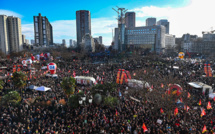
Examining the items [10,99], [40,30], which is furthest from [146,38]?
[10,99]

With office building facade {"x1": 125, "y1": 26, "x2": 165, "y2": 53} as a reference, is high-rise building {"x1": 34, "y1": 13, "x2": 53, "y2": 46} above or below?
above

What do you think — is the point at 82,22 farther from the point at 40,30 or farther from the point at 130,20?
the point at 130,20

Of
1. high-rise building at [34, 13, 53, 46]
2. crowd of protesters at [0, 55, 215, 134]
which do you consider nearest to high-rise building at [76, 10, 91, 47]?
high-rise building at [34, 13, 53, 46]

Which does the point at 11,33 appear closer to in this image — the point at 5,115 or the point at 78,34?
the point at 78,34

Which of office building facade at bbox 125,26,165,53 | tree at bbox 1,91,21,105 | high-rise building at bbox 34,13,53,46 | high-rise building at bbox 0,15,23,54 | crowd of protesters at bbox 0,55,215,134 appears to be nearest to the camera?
crowd of protesters at bbox 0,55,215,134

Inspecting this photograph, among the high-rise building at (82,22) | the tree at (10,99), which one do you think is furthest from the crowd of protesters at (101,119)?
the high-rise building at (82,22)

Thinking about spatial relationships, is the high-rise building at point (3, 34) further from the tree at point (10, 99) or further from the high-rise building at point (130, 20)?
the high-rise building at point (130, 20)

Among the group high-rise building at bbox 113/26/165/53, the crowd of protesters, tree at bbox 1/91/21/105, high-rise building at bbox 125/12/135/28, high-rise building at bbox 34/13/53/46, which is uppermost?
high-rise building at bbox 125/12/135/28

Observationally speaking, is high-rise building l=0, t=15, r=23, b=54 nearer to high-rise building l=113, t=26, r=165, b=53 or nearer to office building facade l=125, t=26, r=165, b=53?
high-rise building l=113, t=26, r=165, b=53

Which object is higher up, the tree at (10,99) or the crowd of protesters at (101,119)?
the tree at (10,99)
